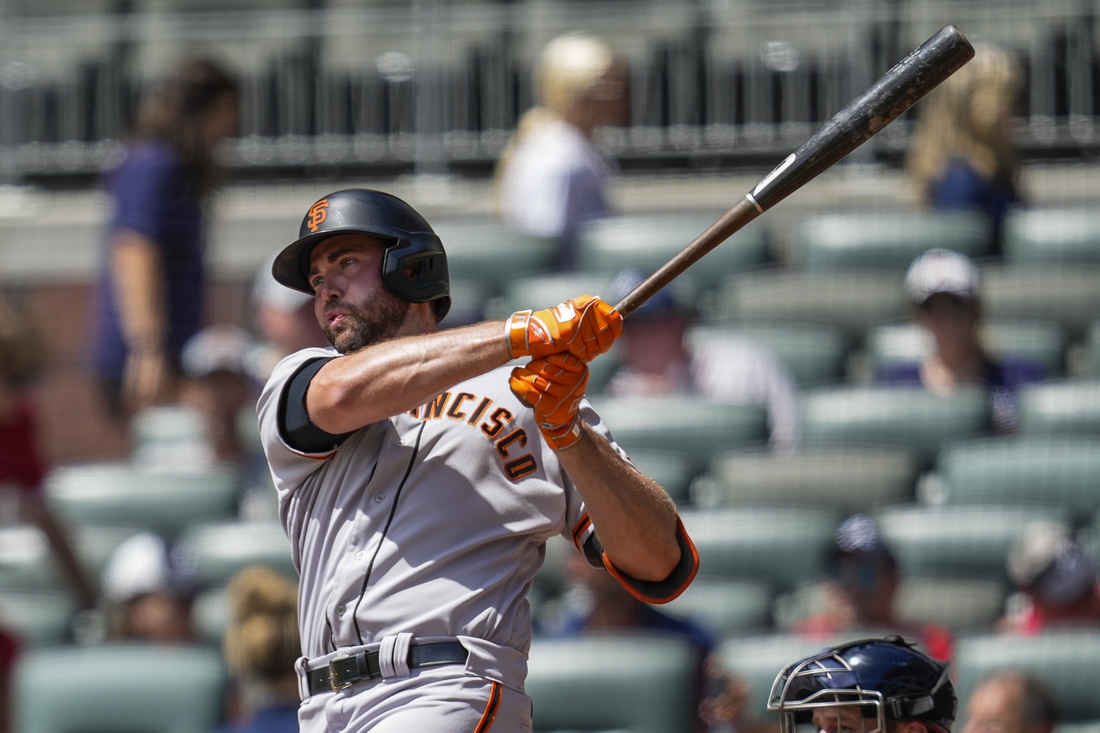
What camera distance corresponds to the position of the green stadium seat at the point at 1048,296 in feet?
18.2

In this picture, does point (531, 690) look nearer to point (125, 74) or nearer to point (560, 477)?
point (560, 477)

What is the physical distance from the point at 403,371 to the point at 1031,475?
2.96 meters

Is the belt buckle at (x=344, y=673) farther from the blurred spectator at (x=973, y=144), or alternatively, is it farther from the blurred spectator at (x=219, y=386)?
the blurred spectator at (x=973, y=144)

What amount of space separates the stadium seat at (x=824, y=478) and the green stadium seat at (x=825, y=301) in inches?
33.2

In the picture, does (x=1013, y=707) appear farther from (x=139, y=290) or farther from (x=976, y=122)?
(x=139, y=290)

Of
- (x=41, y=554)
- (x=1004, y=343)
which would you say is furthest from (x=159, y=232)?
(x=1004, y=343)

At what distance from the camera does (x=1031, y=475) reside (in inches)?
185

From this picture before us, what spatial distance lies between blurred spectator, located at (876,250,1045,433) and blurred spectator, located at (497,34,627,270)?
1.39 metres

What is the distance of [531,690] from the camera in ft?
13.0

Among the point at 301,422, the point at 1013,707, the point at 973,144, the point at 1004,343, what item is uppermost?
the point at 973,144

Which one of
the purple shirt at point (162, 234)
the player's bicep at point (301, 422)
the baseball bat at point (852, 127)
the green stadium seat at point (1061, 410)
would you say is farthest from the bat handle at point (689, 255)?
the purple shirt at point (162, 234)

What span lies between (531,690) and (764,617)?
74cm

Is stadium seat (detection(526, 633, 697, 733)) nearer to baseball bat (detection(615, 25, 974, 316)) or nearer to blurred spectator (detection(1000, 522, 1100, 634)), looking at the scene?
blurred spectator (detection(1000, 522, 1100, 634))

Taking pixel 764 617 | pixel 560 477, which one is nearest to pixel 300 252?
pixel 560 477
